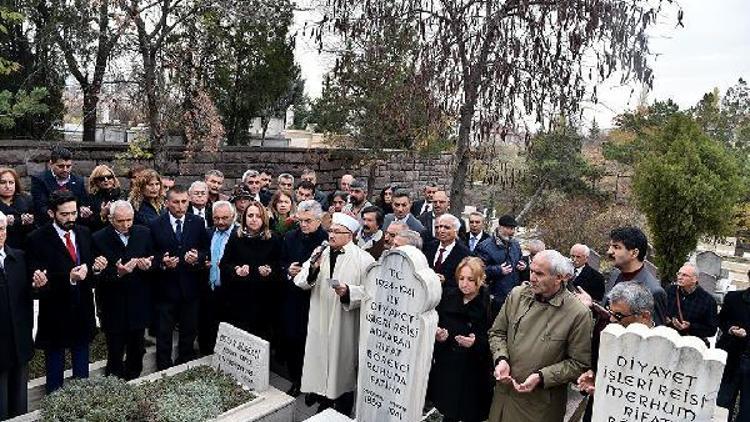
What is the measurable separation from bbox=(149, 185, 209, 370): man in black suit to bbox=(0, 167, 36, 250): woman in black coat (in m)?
1.22

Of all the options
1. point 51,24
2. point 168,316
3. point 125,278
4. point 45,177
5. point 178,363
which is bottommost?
point 178,363

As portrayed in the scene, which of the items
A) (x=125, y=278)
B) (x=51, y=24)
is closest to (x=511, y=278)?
(x=125, y=278)

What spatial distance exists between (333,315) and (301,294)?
0.63 metres

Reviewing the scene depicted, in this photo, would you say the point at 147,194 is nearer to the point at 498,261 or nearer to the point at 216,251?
the point at 216,251

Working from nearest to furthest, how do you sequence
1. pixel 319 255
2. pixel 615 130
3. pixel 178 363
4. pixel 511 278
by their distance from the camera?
pixel 319 255, pixel 178 363, pixel 511 278, pixel 615 130

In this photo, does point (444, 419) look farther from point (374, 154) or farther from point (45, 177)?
point (374, 154)

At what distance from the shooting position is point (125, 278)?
5156 millimetres

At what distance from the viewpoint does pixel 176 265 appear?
541cm

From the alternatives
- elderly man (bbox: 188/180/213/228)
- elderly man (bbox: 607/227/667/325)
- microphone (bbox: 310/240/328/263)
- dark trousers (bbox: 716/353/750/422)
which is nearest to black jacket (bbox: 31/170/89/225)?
elderly man (bbox: 188/180/213/228)

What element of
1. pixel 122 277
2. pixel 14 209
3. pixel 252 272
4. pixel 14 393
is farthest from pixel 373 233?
pixel 14 209

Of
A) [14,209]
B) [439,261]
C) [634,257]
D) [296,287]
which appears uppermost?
[634,257]

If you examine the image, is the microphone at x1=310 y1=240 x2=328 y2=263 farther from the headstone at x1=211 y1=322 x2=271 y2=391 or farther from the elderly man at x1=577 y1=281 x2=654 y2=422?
the elderly man at x1=577 y1=281 x2=654 y2=422

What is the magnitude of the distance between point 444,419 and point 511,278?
7.07ft

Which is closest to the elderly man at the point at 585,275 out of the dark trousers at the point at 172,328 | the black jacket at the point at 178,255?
the black jacket at the point at 178,255
